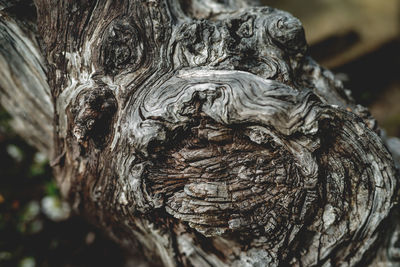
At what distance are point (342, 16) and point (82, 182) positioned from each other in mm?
3884

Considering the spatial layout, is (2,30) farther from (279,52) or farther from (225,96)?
(279,52)

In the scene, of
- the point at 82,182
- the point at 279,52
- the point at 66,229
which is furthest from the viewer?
the point at 66,229

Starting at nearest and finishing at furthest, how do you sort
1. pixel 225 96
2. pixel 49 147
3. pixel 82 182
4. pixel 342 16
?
pixel 225 96 → pixel 82 182 → pixel 49 147 → pixel 342 16

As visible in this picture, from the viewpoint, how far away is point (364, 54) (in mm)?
4234

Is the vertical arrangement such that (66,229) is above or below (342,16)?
below

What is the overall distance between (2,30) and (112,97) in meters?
0.90

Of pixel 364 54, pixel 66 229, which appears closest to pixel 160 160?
pixel 66 229

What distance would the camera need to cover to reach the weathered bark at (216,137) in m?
1.60

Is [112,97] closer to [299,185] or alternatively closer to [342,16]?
[299,185]

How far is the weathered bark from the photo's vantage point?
63.2 inches

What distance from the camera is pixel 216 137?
166 centimetres

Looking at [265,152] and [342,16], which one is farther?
[342,16]

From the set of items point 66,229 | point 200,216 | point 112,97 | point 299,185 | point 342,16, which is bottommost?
point 299,185

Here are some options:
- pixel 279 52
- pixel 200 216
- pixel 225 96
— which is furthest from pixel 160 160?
pixel 279 52
